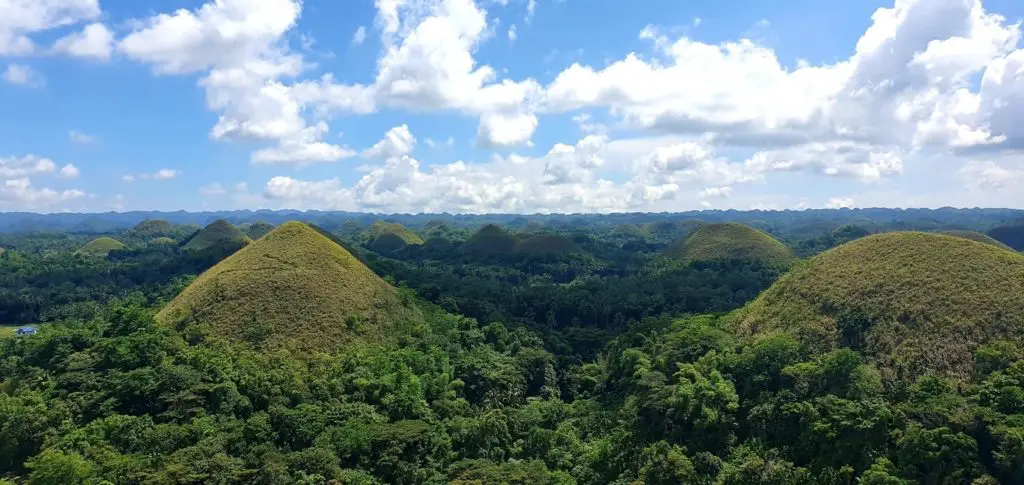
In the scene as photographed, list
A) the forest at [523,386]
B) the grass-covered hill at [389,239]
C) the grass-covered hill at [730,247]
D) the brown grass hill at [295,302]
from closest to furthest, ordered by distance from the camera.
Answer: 1. the forest at [523,386]
2. the brown grass hill at [295,302]
3. the grass-covered hill at [730,247]
4. the grass-covered hill at [389,239]

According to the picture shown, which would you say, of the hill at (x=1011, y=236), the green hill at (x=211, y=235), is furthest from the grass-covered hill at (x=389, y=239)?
the hill at (x=1011, y=236)

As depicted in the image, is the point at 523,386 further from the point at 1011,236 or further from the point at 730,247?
the point at 1011,236

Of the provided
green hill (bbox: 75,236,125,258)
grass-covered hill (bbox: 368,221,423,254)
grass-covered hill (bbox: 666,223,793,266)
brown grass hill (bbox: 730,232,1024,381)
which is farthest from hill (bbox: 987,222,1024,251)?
green hill (bbox: 75,236,125,258)

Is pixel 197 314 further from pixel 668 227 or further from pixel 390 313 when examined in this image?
pixel 668 227

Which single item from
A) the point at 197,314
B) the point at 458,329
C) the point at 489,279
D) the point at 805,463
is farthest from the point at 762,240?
the point at 197,314

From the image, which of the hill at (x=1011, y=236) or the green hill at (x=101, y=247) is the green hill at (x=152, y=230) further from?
the hill at (x=1011, y=236)

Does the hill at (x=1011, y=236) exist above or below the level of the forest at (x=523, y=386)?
Answer: above
